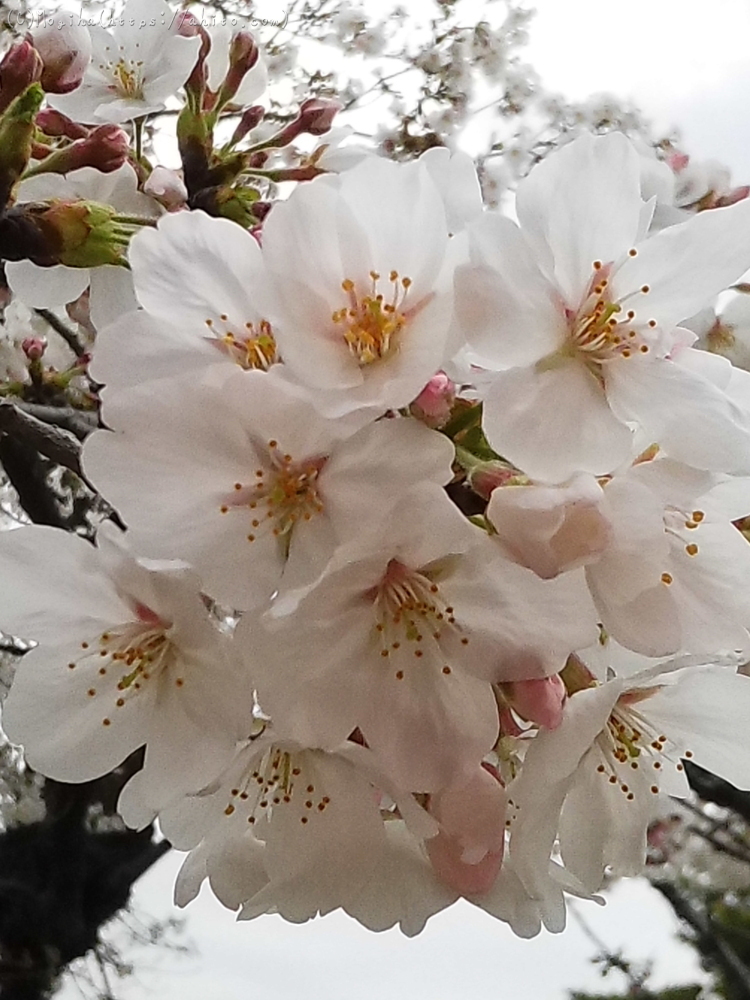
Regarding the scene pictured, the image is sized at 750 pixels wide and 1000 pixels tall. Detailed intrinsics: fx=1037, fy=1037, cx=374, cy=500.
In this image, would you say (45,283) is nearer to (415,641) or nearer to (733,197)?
(415,641)

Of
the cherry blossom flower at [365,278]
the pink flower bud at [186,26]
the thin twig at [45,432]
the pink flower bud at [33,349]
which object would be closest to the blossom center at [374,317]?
the cherry blossom flower at [365,278]

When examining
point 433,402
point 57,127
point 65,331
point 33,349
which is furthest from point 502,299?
point 65,331

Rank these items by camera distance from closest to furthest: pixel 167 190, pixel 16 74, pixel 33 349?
pixel 16 74
pixel 167 190
pixel 33 349

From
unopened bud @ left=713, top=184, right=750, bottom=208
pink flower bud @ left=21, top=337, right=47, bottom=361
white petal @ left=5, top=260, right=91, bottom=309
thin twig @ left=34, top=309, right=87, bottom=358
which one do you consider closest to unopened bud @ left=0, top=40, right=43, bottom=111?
white petal @ left=5, top=260, right=91, bottom=309

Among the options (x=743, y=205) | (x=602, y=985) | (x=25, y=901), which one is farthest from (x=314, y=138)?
(x=602, y=985)

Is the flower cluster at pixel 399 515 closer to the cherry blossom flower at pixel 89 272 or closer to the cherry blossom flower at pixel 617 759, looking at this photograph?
the cherry blossom flower at pixel 617 759

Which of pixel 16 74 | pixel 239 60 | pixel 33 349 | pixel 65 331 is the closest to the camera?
A: pixel 16 74

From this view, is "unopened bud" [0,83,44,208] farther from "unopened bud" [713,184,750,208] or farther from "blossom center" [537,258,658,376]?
"unopened bud" [713,184,750,208]
